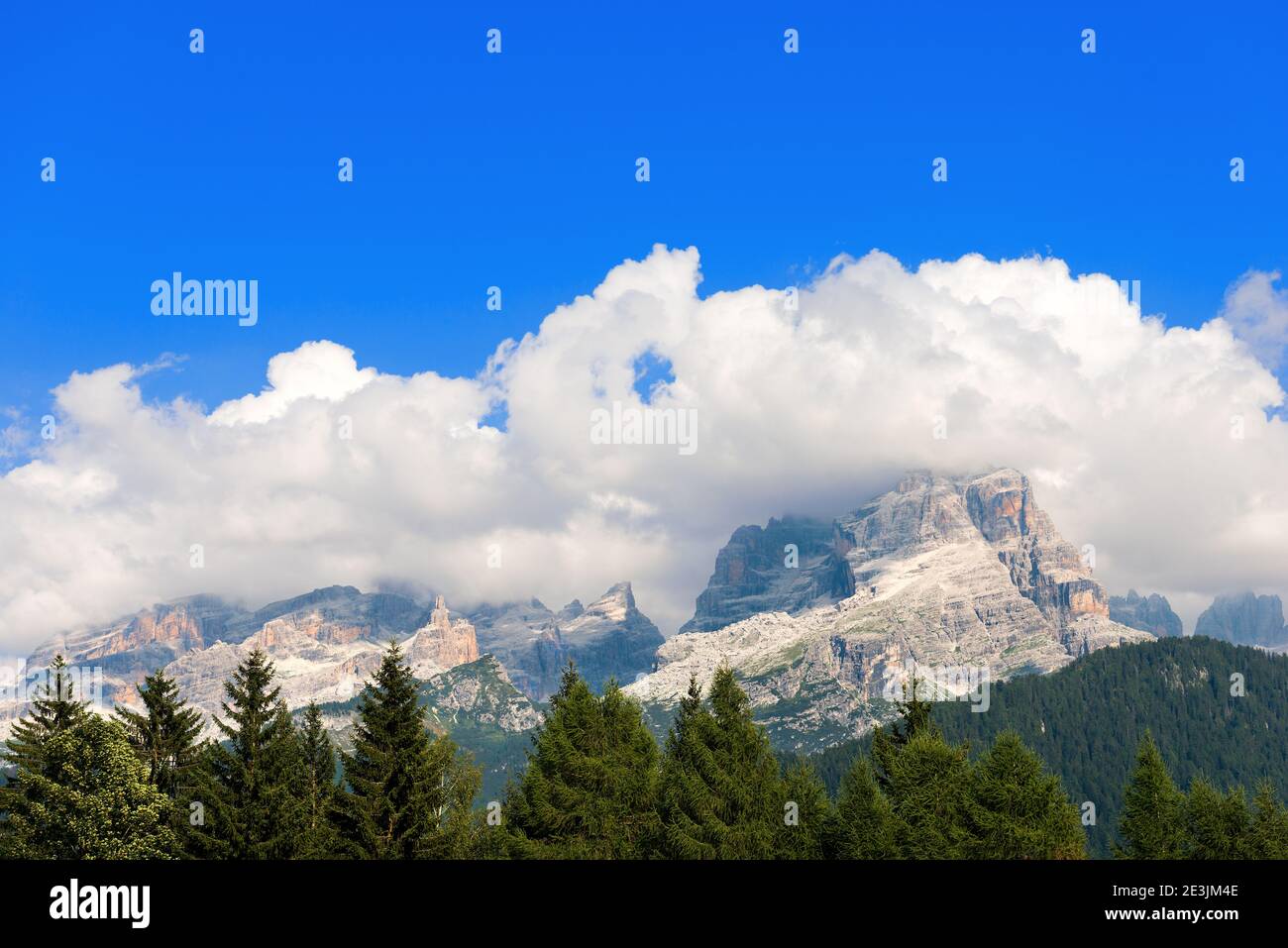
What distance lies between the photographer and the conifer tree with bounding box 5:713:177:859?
72625 millimetres

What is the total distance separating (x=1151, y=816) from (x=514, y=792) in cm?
4970

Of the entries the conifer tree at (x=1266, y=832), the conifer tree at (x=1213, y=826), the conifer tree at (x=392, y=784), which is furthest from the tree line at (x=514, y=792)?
the conifer tree at (x=1266, y=832)

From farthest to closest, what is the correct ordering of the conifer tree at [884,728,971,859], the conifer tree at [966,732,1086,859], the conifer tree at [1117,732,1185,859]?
the conifer tree at [1117,732,1185,859]
the conifer tree at [884,728,971,859]
the conifer tree at [966,732,1086,859]

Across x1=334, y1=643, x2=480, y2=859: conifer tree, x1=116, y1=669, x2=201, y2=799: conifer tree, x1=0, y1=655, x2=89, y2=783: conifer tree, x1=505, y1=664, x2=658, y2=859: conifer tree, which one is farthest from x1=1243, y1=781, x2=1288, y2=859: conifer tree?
x1=0, y1=655, x2=89, y2=783: conifer tree

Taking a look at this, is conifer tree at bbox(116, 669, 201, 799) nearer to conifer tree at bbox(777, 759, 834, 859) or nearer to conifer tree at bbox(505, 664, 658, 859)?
conifer tree at bbox(505, 664, 658, 859)

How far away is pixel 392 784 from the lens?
228 feet

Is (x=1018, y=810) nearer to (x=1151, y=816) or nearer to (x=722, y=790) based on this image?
(x=722, y=790)

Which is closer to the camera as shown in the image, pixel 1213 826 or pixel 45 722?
pixel 45 722

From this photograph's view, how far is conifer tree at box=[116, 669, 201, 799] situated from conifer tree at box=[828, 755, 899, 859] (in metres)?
43.2

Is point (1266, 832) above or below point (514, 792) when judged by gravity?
below

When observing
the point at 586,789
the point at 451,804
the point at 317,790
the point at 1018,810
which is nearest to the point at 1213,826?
the point at 1018,810

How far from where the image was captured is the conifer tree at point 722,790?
70.8m
